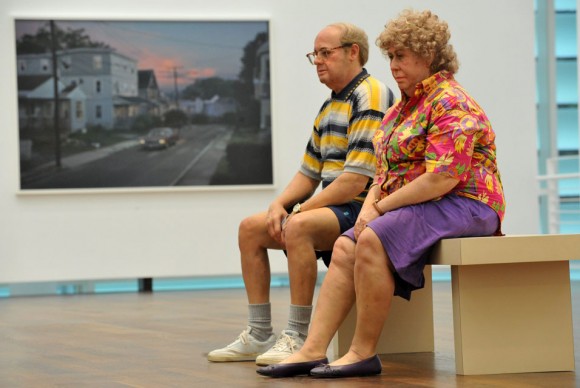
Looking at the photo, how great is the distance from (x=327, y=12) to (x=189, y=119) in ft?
4.50

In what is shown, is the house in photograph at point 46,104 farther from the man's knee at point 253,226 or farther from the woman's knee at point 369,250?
the woman's knee at point 369,250

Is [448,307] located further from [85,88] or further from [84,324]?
[85,88]

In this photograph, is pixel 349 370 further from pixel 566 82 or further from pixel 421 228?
pixel 566 82

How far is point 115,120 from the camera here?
7.81m

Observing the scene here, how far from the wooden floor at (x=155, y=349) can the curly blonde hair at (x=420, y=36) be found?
3.12 ft

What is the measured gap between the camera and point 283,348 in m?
3.26

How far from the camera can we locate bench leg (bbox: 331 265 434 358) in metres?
3.57

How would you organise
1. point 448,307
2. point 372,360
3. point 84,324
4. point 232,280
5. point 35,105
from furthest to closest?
point 232,280 < point 35,105 < point 448,307 < point 84,324 < point 372,360

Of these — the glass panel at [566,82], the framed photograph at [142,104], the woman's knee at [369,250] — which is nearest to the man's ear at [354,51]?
the woman's knee at [369,250]

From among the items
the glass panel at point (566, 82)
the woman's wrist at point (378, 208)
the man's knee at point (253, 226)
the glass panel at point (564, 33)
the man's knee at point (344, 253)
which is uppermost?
the glass panel at point (564, 33)

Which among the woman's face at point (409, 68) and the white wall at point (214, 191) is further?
the white wall at point (214, 191)

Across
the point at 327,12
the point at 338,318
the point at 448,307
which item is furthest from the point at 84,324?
the point at 327,12

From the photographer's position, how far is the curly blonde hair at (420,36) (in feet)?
10.0

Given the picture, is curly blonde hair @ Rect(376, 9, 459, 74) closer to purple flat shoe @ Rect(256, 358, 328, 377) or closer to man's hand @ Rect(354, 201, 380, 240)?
man's hand @ Rect(354, 201, 380, 240)
